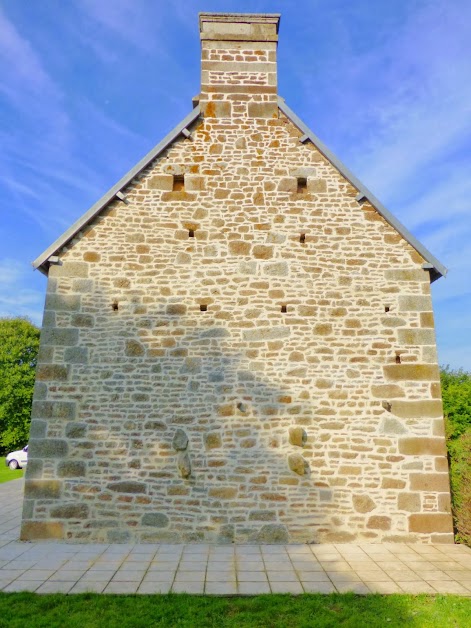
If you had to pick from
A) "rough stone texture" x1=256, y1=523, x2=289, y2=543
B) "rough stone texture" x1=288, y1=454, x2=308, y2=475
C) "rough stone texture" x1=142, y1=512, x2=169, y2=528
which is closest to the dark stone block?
"rough stone texture" x1=142, y1=512, x2=169, y2=528

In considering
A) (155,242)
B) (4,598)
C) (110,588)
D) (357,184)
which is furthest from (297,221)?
(4,598)

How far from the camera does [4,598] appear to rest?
4887 millimetres

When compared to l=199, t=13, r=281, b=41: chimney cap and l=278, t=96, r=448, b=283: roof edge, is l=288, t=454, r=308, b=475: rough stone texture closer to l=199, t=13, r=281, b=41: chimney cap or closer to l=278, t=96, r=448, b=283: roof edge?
l=278, t=96, r=448, b=283: roof edge

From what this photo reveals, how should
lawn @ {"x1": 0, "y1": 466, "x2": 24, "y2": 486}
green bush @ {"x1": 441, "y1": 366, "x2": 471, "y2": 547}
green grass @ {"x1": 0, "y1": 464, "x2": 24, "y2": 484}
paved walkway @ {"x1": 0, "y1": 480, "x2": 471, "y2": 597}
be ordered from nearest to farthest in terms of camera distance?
paved walkway @ {"x1": 0, "y1": 480, "x2": 471, "y2": 597}, green bush @ {"x1": 441, "y1": 366, "x2": 471, "y2": 547}, green grass @ {"x1": 0, "y1": 464, "x2": 24, "y2": 484}, lawn @ {"x1": 0, "y1": 466, "x2": 24, "y2": 486}

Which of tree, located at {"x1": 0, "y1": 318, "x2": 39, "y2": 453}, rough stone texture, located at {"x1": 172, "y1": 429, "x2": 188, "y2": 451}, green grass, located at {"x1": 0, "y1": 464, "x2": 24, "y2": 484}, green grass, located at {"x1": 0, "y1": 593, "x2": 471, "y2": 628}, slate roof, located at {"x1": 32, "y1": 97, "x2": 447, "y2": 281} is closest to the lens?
green grass, located at {"x1": 0, "y1": 593, "x2": 471, "y2": 628}

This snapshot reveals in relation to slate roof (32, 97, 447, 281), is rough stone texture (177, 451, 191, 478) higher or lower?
lower

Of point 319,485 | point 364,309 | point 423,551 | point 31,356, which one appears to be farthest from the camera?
point 31,356

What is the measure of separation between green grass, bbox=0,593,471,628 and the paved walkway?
0.77 feet

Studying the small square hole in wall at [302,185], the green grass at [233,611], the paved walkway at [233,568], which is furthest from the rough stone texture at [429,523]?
the small square hole in wall at [302,185]

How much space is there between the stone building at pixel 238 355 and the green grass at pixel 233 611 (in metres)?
2.00

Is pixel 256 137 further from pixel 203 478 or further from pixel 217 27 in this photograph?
pixel 203 478

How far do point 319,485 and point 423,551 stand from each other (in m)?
1.70

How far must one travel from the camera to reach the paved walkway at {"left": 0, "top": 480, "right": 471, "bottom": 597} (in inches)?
208

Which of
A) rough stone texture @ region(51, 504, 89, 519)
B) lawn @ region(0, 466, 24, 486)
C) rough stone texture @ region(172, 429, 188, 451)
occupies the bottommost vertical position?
lawn @ region(0, 466, 24, 486)
